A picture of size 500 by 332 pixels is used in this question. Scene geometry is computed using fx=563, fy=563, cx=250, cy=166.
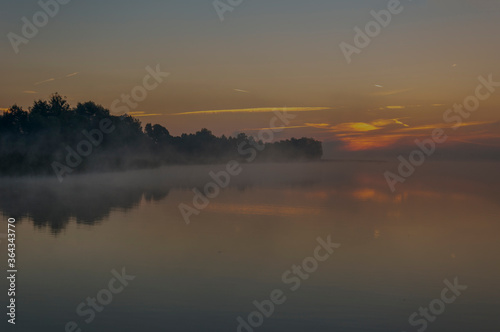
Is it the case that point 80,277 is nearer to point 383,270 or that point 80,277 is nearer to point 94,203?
point 383,270

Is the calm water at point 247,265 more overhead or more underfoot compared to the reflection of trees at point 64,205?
more underfoot

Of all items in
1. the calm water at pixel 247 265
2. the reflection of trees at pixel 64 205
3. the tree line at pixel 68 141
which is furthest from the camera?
the tree line at pixel 68 141

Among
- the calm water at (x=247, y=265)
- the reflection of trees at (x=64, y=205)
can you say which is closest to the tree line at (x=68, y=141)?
the reflection of trees at (x=64, y=205)

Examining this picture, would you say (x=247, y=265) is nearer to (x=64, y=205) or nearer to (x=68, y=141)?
(x=64, y=205)

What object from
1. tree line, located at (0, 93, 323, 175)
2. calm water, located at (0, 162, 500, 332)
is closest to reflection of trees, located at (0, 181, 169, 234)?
calm water, located at (0, 162, 500, 332)

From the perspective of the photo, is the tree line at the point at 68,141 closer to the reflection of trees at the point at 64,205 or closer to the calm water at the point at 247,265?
the reflection of trees at the point at 64,205

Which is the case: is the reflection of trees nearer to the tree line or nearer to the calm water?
the calm water

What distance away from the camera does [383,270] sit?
17.8m

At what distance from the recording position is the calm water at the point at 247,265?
13.1 metres

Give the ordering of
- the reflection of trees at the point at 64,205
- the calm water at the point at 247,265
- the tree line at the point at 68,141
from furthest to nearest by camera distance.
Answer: the tree line at the point at 68,141
the reflection of trees at the point at 64,205
the calm water at the point at 247,265

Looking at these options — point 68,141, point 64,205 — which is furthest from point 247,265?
point 68,141

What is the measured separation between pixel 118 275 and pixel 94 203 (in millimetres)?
20785

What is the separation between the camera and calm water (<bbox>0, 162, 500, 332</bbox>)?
13.1 metres

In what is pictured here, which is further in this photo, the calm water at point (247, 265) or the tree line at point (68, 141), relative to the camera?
the tree line at point (68, 141)
